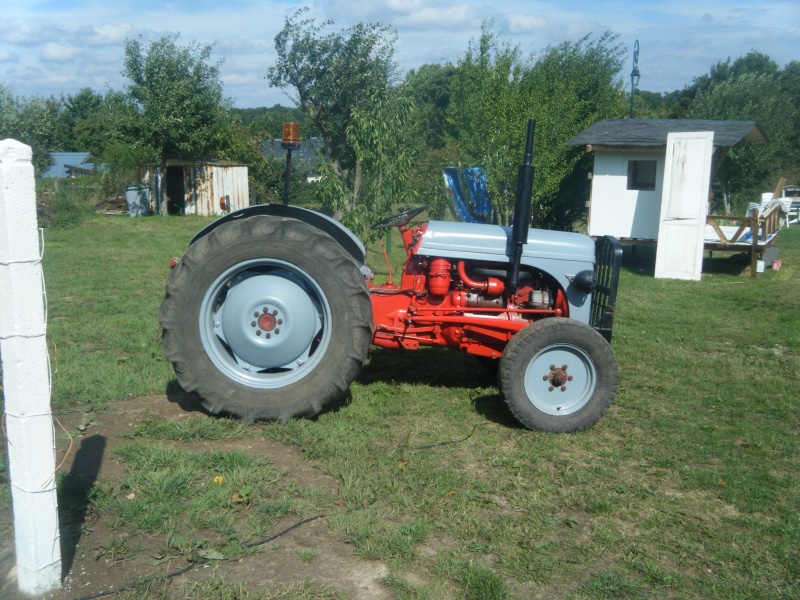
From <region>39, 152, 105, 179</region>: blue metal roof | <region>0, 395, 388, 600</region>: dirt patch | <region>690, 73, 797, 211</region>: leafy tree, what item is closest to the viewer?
<region>0, 395, 388, 600</region>: dirt patch

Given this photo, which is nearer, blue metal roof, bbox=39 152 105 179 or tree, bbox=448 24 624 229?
tree, bbox=448 24 624 229

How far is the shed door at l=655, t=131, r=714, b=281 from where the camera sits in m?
14.1

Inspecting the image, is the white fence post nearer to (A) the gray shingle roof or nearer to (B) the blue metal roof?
(A) the gray shingle roof

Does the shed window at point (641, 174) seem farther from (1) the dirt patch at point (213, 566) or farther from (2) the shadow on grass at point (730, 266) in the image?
(1) the dirt patch at point (213, 566)

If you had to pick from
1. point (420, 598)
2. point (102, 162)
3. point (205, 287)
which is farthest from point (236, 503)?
point (102, 162)

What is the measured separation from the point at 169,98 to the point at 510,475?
21.3 m

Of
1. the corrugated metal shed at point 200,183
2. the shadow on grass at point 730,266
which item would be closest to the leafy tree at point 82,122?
the corrugated metal shed at point 200,183

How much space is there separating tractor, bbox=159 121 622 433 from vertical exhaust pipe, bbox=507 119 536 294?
0.4 inches

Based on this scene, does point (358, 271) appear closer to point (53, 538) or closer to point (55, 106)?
point (53, 538)

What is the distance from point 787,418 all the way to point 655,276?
8394 millimetres

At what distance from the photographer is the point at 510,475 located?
4719 mm

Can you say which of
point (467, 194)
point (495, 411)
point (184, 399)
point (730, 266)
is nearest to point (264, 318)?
point (184, 399)

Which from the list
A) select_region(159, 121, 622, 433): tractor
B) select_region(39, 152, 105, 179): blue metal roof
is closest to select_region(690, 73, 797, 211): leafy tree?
select_region(159, 121, 622, 433): tractor

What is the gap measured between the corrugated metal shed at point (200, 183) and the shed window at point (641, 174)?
43.9ft
